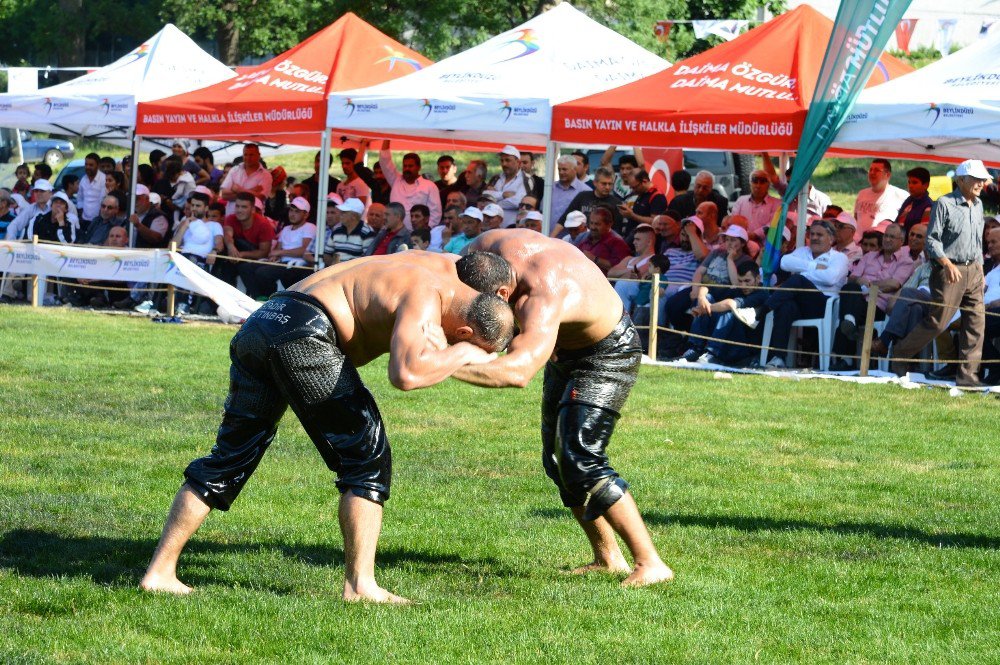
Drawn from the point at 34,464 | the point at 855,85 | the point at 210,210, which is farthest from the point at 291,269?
the point at 34,464

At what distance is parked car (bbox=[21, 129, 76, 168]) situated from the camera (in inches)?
1428

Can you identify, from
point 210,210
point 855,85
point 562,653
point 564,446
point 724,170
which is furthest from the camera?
point 724,170

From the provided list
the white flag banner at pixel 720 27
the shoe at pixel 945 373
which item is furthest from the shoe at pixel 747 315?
the white flag banner at pixel 720 27

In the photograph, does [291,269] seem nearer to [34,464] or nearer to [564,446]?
[34,464]

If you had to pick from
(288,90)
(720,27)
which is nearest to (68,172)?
(288,90)

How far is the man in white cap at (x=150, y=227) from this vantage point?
60.5 feet

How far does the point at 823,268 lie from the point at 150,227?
31.2 feet

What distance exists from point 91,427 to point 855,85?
25.4ft

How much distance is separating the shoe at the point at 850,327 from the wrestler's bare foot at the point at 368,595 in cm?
851

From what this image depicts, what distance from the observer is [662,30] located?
30016mm

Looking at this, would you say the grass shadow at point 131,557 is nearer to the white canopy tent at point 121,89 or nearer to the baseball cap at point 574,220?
the baseball cap at point 574,220

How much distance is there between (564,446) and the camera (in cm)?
577

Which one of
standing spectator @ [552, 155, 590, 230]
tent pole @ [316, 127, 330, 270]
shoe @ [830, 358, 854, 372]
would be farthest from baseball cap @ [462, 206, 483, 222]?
shoe @ [830, 358, 854, 372]

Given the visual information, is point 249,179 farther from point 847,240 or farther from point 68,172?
point 847,240
